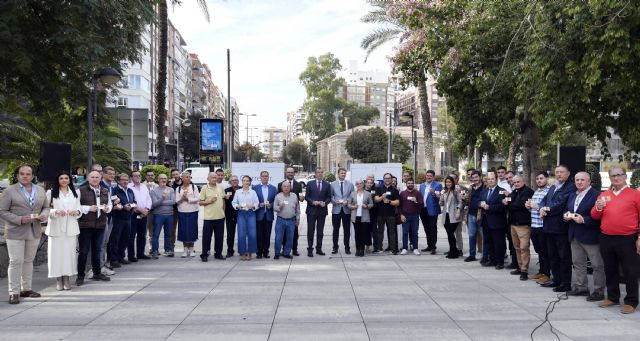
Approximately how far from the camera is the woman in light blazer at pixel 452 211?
40.2 ft

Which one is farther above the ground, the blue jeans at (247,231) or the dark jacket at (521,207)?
the dark jacket at (521,207)

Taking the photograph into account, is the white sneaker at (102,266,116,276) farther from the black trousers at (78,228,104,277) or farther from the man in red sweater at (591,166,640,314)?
the man in red sweater at (591,166,640,314)

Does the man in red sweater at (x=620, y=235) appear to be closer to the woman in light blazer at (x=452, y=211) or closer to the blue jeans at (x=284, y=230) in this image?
the woman in light blazer at (x=452, y=211)

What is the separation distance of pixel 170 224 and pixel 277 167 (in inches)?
239

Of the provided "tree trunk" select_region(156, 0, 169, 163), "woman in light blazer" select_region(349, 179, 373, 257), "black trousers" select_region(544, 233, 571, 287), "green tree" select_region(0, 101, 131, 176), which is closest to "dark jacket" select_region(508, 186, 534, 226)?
"black trousers" select_region(544, 233, 571, 287)

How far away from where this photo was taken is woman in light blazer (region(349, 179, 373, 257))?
1253 centimetres

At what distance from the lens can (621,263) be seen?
7523mm

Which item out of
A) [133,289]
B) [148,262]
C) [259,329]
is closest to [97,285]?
[133,289]

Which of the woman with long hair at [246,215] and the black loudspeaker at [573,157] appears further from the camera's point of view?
the woman with long hair at [246,215]

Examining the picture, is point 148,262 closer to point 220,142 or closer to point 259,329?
point 259,329

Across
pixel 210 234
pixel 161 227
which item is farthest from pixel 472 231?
pixel 161 227

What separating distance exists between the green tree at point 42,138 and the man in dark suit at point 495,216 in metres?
12.2

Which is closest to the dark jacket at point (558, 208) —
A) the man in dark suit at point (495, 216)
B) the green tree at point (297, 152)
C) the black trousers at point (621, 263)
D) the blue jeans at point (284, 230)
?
the black trousers at point (621, 263)

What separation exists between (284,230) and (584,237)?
6.31m
